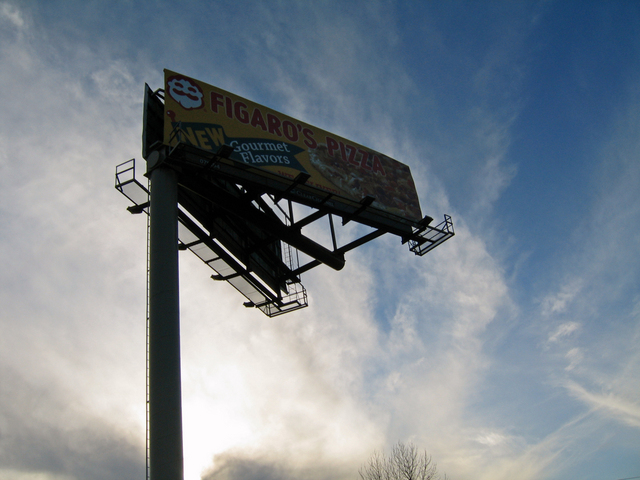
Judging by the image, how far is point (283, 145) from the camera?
17328 mm

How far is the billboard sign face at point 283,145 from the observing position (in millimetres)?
15477

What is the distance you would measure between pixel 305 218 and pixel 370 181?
3.33m

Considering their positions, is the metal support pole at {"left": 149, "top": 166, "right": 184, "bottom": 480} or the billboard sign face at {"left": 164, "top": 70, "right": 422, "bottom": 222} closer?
the metal support pole at {"left": 149, "top": 166, "right": 184, "bottom": 480}

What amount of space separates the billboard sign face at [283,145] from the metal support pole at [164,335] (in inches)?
75.9

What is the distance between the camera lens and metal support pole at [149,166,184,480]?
11.6 meters

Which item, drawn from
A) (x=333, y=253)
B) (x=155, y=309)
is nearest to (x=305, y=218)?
(x=333, y=253)

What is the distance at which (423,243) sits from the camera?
19656mm

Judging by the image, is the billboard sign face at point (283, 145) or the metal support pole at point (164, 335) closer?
the metal support pole at point (164, 335)

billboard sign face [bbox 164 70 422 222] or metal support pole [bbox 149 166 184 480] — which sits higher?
billboard sign face [bbox 164 70 422 222]

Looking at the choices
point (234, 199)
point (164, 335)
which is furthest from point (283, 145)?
point (164, 335)

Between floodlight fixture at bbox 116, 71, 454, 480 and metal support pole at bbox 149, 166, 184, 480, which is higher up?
floodlight fixture at bbox 116, 71, 454, 480

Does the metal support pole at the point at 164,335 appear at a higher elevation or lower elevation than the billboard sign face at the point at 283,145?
lower

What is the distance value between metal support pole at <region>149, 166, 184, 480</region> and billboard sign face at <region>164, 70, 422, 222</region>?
193 cm

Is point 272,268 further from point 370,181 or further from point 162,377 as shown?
point 162,377
